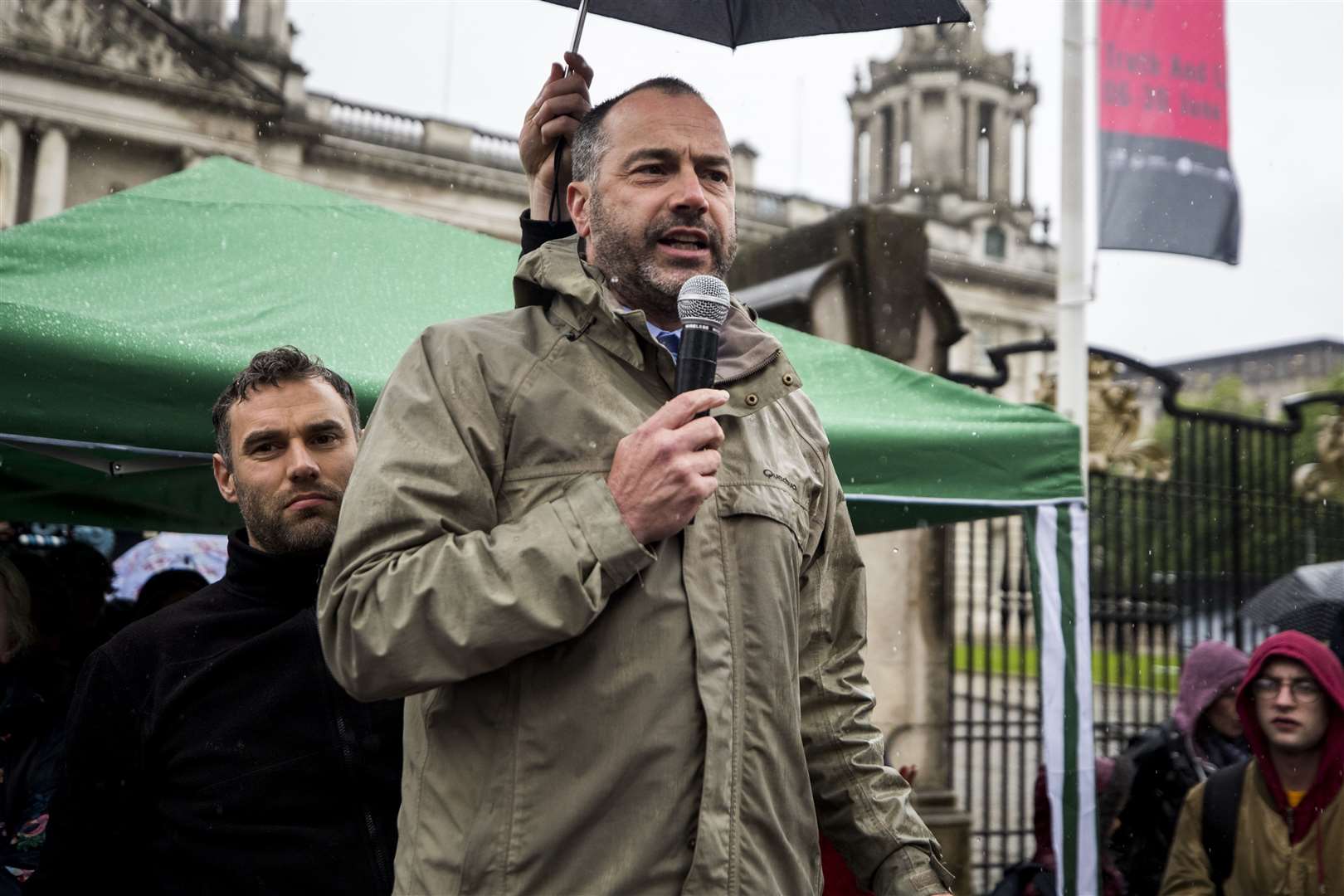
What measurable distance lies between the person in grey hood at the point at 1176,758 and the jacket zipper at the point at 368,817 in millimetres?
4225

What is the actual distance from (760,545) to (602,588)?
0.31 m

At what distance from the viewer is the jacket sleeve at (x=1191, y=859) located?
4.35m

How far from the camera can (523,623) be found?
1.56 m

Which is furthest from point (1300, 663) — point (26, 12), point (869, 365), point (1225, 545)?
point (26, 12)

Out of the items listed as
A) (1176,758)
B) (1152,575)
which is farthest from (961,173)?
(1176,758)

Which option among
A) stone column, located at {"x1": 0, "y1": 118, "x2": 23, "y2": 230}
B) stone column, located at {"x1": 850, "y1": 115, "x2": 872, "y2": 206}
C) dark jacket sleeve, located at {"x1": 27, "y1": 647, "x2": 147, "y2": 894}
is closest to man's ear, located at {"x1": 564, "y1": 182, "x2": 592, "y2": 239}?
dark jacket sleeve, located at {"x1": 27, "y1": 647, "x2": 147, "y2": 894}

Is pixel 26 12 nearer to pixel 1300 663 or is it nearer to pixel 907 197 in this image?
pixel 1300 663

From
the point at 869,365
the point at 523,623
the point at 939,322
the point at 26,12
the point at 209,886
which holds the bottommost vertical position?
the point at 209,886

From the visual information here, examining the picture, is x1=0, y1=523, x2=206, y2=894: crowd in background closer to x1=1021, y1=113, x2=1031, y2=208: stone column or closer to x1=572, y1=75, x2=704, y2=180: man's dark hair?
x1=572, y1=75, x2=704, y2=180: man's dark hair

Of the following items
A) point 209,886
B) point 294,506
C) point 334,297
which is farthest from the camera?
point 334,297

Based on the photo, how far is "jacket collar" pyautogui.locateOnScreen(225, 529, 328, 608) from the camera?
2.40 meters

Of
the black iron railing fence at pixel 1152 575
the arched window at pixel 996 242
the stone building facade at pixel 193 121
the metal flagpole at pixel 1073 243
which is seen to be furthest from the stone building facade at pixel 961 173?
the metal flagpole at pixel 1073 243

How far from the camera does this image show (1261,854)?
4266 millimetres

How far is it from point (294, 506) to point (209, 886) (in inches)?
27.2
